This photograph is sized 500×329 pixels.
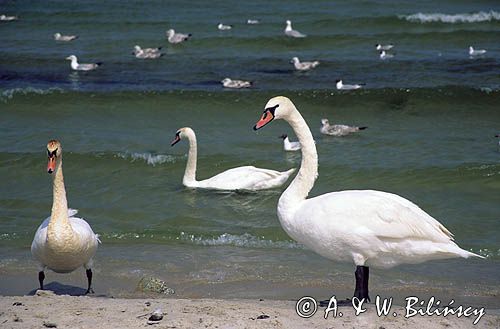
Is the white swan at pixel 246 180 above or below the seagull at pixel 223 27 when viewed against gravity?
above

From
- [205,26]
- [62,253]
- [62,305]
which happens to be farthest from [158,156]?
[205,26]

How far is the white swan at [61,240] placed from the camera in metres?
8.23

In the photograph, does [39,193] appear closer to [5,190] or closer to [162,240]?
[5,190]

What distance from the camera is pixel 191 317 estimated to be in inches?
267

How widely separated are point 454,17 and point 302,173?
993 inches

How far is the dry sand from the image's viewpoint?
262 inches

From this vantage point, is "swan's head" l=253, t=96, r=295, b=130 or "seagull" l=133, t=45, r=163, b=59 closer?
"swan's head" l=253, t=96, r=295, b=130

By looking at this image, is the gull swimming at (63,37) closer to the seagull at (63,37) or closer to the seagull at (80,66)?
the seagull at (63,37)

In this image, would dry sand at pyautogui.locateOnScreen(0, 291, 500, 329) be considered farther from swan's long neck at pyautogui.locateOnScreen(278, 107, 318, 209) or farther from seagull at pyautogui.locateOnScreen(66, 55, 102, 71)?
seagull at pyautogui.locateOnScreen(66, 55, 102, 71)

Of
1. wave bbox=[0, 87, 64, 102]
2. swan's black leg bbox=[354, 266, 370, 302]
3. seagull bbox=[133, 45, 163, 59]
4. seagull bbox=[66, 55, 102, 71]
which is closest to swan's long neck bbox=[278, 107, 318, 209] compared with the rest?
swan's black leg bbox=[354, 266, 370, 302]

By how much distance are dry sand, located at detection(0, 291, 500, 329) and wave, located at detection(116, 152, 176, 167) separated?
7.95 metres

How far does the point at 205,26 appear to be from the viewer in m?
30.6

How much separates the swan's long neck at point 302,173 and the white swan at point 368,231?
0.13m

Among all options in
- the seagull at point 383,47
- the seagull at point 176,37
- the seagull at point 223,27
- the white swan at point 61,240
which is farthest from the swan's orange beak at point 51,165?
the seagull at point 223,27
